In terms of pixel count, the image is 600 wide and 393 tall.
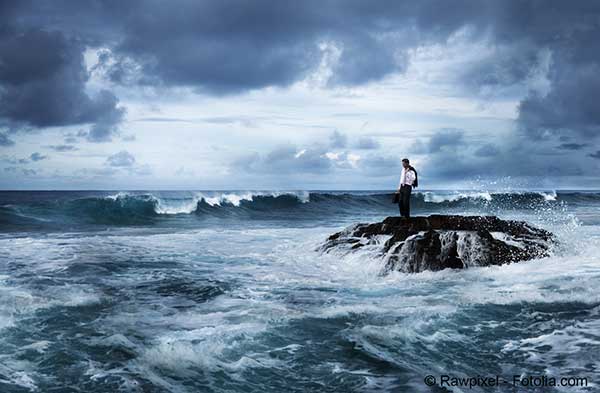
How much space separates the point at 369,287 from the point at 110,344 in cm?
485

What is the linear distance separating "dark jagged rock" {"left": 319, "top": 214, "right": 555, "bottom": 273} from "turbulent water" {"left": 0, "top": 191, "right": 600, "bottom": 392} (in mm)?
364

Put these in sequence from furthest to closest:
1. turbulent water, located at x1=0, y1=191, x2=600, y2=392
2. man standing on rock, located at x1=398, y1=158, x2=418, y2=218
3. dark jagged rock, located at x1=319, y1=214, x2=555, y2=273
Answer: man standing on rock, located at x1=398, y1=158, x2=418, y2=218 → dark jagged rock, located at x1=319, y1=214, x2=555, y2=273 → turbulent water, located at x1=0, y1=191, x2=600, y2=392

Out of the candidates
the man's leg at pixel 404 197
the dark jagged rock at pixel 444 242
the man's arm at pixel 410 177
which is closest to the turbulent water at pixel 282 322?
the dark jagged rock at pixel 444 242

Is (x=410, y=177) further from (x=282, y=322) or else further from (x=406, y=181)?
(x=282, y=322)

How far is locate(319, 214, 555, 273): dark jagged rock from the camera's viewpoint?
35.6 ft

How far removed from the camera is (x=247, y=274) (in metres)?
10.9

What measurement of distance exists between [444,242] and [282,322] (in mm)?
5466

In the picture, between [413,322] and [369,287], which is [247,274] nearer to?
[369,287]

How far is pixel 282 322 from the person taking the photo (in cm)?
700

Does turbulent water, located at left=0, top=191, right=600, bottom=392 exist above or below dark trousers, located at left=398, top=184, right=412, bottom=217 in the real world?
below

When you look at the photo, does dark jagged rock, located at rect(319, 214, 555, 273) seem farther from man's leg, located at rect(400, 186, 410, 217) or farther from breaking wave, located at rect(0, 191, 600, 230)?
breaking wave, located at rect(0, 191, 600, 230)

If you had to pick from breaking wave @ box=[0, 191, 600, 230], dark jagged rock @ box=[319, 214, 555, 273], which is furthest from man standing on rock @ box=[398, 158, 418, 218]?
breaking wave @ box=[0, 191, 600, 230]

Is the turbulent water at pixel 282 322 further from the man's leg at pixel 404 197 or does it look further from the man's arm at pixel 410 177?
the man's arm at pixel 410 177

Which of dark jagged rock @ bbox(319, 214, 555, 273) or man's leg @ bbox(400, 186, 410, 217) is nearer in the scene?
dark jagged rock @ bbox(319, 214, 555, 273)
